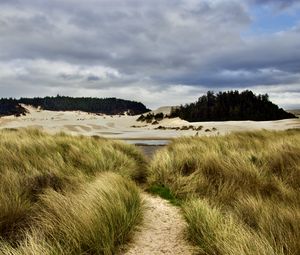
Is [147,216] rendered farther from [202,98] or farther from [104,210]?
[202,98]

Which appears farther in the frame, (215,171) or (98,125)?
(98,125)

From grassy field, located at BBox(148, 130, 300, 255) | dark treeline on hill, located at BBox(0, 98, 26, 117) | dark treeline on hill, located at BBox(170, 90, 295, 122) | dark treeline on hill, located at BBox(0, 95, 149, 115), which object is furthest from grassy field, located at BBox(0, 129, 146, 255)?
dark treeline on hill, located at BBox(0, 95, 149, 115)

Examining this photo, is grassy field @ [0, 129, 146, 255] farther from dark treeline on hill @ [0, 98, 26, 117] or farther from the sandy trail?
dark treeline on hill @ [0, 98, 26, 117]

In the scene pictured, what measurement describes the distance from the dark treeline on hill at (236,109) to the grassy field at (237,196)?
1300 inches

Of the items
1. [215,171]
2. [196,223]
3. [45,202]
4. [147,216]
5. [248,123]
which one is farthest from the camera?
[248,123]

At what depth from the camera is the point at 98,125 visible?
41938 mm

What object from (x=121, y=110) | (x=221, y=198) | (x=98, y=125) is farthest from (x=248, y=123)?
(x=121, y=110)

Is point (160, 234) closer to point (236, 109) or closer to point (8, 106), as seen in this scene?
point (236, 109)

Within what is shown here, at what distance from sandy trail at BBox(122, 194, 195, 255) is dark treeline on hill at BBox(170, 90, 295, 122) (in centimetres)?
3928

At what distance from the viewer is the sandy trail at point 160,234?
5219 mm

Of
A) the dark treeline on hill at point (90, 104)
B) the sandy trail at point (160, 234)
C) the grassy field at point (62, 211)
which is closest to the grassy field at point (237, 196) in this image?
the sandy trail at point (160, 234)

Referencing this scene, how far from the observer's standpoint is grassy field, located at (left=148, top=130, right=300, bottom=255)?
181 inches

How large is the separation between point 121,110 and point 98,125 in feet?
213

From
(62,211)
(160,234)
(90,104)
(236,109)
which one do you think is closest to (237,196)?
(160,234)
